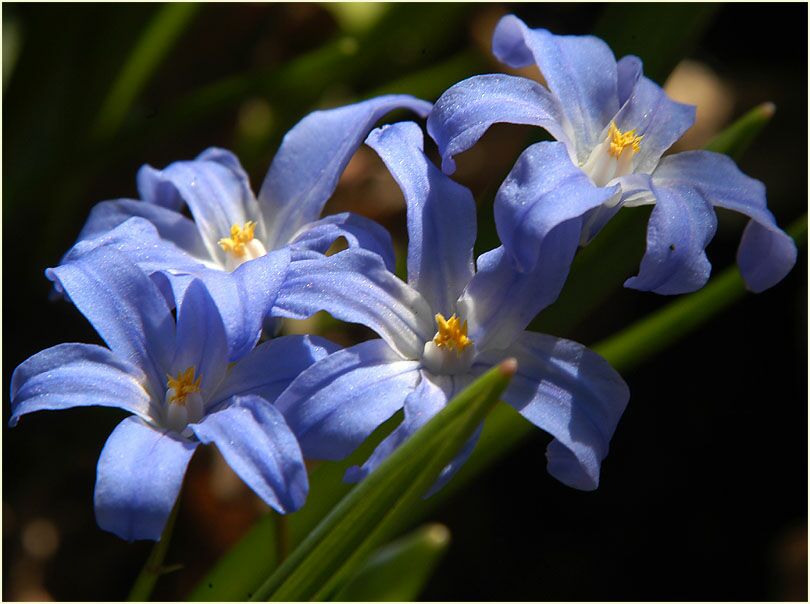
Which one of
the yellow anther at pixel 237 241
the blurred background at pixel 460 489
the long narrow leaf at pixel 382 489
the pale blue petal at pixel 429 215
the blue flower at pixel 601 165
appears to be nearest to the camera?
the long narrow leaf at pixel 382 489

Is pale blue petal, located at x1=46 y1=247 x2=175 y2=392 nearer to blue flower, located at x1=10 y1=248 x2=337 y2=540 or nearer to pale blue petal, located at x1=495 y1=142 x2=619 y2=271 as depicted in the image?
blue flower, located at x1=10 y1=248 x2=337 y2=540

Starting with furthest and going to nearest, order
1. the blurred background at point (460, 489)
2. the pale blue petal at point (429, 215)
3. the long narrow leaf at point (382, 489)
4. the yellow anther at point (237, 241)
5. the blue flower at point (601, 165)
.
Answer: the blurred background at point (460, 489) < the yellow anther at point (237, 241) < the pale blue petal at point (429, 215) < the blue flower at point (601, 165) < the long narrow leaf at point (382, 489)

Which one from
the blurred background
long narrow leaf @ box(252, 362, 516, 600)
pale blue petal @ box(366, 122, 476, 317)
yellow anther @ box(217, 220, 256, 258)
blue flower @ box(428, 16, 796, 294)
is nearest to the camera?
long narrow leaf @ box(252, 362, 516, 600)

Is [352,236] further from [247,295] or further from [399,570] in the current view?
[399,570]

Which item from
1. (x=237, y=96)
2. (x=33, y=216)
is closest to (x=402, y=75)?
(x=237, y=96)

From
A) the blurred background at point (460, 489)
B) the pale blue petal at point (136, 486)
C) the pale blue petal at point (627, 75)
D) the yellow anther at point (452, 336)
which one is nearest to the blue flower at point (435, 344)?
the yellow anther at point (452, 336)

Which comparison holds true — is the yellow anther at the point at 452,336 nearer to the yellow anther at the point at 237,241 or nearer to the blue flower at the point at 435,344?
the blue flower at the point at 435,344

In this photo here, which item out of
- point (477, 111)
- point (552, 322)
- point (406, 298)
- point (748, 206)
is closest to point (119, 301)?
point (406, 298)

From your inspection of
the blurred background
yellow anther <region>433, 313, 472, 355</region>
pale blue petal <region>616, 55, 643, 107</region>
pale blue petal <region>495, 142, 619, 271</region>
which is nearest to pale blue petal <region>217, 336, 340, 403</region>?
yellow anther <region>433, 313, 472, 355</region>
